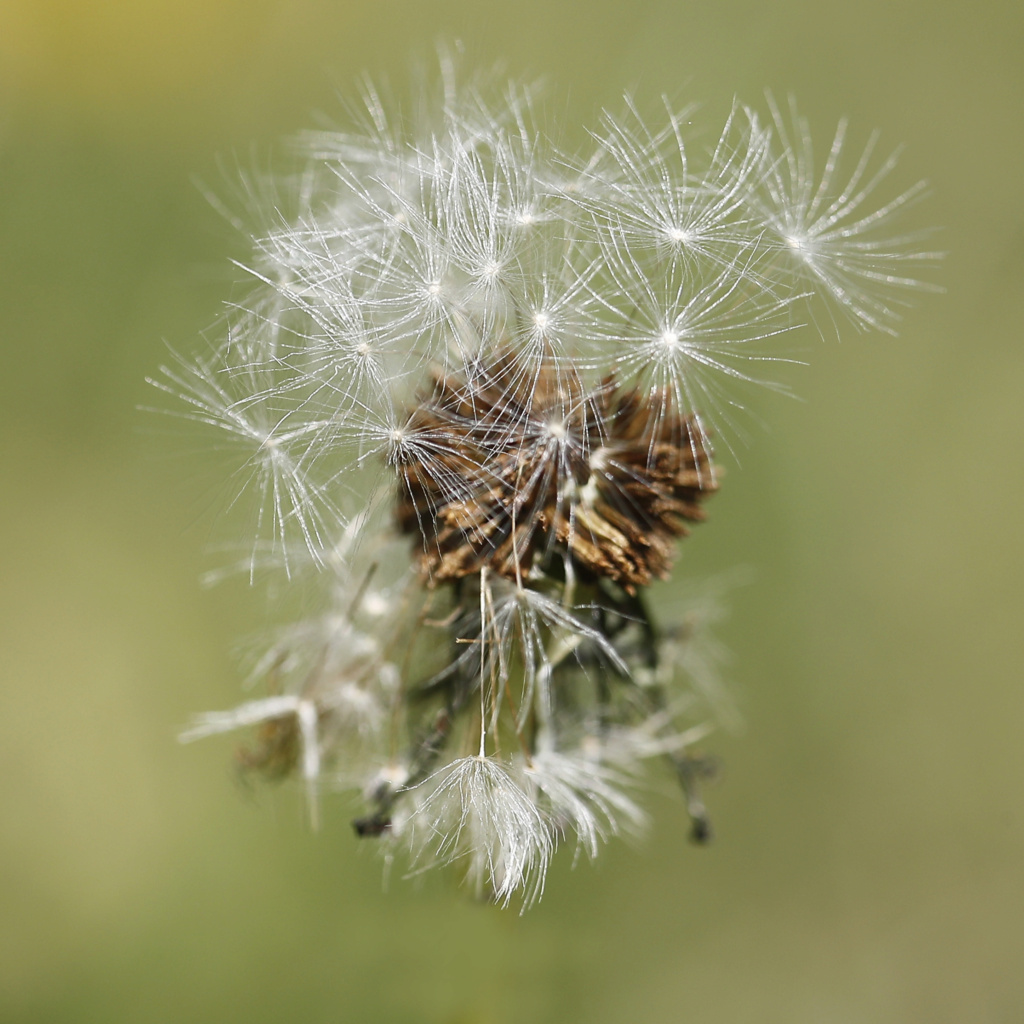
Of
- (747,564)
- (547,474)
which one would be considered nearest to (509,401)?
(547,474)

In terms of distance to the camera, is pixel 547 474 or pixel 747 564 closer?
pixel 547 474

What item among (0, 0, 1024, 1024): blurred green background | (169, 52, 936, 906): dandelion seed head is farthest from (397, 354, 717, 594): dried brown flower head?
(0, 0, 1024, 1024): blurred green background

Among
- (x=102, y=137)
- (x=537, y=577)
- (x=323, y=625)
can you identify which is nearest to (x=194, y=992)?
(x=323, y=625)

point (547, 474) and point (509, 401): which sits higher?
point (509, 401)

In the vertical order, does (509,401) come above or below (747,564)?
above

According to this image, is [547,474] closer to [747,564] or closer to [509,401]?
[509,401]

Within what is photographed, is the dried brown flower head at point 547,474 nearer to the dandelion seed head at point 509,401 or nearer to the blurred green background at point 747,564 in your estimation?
the dandelion seed head at point 509,401

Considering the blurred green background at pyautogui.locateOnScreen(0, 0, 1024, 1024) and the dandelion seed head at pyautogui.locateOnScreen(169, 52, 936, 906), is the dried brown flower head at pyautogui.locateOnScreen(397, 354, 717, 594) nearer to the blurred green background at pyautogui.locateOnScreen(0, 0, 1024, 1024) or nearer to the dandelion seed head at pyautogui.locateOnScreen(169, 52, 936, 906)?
the dandelion seed head at pyautogui.locateOnScreen(169, 52, 936, 906)

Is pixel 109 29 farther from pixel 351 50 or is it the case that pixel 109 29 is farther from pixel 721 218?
pixel 721 218
